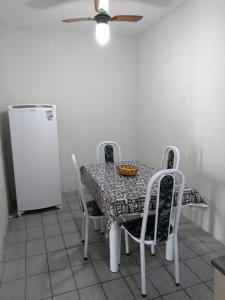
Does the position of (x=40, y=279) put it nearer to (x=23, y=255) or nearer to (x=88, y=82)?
(x=23, y=255)

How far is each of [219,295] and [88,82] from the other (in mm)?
3469

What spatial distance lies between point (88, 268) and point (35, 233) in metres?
0.94

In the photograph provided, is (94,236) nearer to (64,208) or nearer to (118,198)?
(64,208)

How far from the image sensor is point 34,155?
3131mm

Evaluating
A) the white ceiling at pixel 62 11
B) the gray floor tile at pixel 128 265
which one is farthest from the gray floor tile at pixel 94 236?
the white ceiling at pixel 62 11

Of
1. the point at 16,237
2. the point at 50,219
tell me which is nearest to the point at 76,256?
the point at 16,237

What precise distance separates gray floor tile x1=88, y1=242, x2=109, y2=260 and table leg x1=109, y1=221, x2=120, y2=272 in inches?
9.8

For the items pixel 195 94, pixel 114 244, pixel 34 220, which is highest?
pixel 195 94

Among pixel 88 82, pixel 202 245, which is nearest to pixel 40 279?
pixel 202 245

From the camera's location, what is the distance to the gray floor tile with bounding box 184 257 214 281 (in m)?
1.95

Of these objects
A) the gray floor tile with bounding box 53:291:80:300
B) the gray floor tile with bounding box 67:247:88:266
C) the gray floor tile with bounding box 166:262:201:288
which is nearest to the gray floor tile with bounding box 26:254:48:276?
the gray floor tile with bounding box 67:247:88:266

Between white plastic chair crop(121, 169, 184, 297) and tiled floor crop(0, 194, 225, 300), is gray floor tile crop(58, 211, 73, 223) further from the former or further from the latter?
white plastic chair crop(121, 169, 184, 297)

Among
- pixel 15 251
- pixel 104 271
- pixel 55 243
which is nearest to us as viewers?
pixel 104 271

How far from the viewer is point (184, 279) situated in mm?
1925
